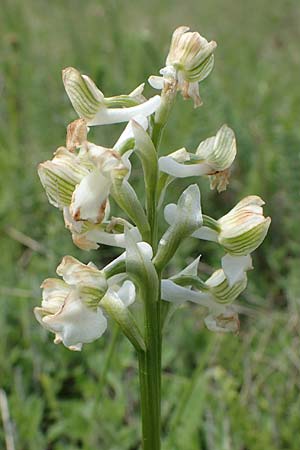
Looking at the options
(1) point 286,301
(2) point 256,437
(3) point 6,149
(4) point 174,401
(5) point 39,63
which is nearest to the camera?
(2) point 256,437

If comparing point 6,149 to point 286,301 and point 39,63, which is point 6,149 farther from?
point 286,301

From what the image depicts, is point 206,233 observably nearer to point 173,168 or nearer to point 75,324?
point 173,168

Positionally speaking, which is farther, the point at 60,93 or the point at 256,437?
the point at 60,93

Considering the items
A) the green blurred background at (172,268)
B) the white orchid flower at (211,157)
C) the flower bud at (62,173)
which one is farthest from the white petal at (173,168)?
the green blurred background at (172,268)

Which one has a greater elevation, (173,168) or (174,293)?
(173,168)

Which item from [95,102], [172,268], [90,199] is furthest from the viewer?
[172,268]

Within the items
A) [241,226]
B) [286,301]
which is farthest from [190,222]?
[286,301]

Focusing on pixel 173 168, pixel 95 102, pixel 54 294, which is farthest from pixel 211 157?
pixel 54 294
